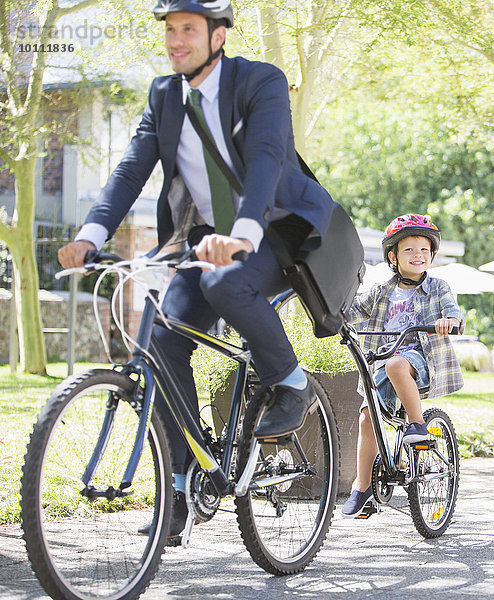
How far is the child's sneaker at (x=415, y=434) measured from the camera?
4.60 m

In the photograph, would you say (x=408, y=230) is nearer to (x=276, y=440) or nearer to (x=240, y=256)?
(x=276, y=440)

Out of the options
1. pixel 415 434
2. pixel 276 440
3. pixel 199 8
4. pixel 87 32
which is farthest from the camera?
pixel 87 32

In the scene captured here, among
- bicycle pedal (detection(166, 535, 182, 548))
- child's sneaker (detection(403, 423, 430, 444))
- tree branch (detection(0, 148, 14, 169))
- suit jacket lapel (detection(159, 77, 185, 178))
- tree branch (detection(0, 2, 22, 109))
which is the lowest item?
bicycle pedal (detection(166, 535, 182, 548))

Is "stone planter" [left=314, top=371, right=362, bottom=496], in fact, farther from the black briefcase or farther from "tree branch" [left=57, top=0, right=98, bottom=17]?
"tree branch" [left=57, top=0, right=98, bottom=17]

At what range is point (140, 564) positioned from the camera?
10.8 ft

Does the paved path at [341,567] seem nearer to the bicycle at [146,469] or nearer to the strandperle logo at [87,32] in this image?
the bicycle at [146,469]

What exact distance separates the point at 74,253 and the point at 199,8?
916mm

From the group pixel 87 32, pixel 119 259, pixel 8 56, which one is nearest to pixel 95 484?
pixel 119 259

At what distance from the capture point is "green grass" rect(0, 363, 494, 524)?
572 centimetres

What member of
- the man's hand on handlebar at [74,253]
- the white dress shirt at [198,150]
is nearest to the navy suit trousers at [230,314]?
the white dress shirt at [198,150]

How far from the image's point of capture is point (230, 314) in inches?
133

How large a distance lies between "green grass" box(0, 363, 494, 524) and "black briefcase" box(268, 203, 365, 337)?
208cm

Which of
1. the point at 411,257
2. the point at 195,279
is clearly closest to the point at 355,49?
the point at 411,257

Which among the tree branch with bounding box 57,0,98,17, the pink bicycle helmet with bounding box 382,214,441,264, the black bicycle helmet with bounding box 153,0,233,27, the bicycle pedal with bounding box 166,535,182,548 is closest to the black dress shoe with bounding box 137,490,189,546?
the bicycle pedal with bounding box 166,535,182,548
